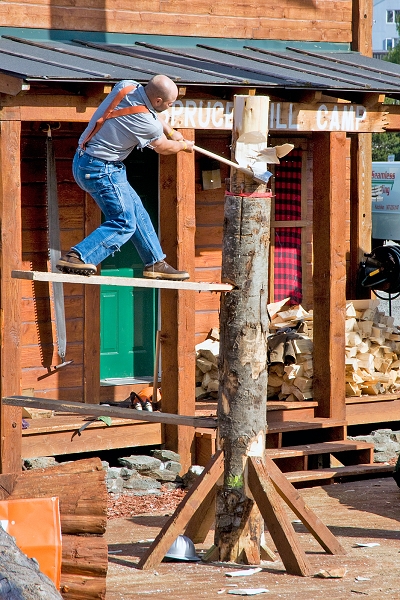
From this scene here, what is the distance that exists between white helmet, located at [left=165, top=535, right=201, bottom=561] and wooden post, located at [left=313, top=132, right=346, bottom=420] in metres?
3.90

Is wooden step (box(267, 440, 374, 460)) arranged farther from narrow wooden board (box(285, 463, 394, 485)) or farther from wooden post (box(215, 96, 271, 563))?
wooden post (box(215, 96, 271, 563))

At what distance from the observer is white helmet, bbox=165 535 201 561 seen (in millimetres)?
7859

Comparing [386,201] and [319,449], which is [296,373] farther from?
[386,201]

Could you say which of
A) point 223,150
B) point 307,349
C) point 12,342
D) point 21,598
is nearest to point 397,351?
point 307,349

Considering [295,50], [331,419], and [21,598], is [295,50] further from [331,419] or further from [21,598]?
[21,598]

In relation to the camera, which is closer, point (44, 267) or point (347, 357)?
point (44, 267)

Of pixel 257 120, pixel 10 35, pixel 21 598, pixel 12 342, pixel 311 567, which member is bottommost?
pixel 311 567

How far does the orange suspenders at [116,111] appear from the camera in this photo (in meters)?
6.91

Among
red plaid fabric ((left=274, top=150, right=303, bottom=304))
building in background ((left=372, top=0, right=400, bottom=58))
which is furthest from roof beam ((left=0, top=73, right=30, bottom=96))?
building in background ((left=372, top=0, right=400, bottom=58))

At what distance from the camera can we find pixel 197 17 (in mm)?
12141

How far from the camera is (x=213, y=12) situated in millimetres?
12266

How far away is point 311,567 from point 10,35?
639 centimetres

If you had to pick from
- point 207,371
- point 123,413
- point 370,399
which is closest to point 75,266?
point 123,413

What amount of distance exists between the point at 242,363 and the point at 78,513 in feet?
5.29
